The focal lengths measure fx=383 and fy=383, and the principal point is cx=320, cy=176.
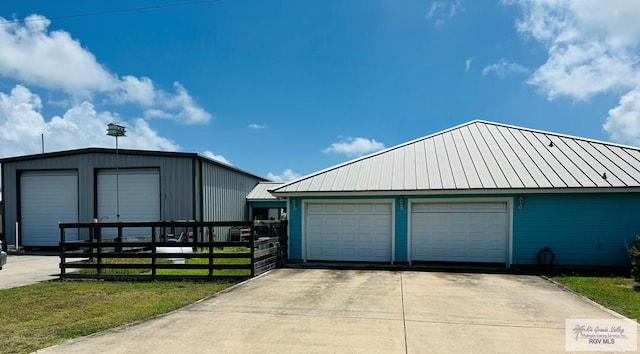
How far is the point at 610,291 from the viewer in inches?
311

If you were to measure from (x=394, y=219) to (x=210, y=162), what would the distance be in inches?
398

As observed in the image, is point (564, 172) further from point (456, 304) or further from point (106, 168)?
point (106, 168)

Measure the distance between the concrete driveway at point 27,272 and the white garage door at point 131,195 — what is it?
11.7ft

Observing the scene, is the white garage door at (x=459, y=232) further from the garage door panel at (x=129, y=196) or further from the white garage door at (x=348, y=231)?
the garage door panel at (x=129, y=196)

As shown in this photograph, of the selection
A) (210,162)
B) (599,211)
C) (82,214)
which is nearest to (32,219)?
(82,214)

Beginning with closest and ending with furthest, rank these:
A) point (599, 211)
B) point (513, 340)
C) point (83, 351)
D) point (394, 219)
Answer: point (83, 351) → point (513, 340) → point (599, 211) → point (394, 219)

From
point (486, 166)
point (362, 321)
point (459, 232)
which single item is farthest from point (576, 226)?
point (362, 321)

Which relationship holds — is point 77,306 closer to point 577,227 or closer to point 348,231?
point 348,231

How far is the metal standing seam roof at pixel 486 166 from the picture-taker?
35.9ft

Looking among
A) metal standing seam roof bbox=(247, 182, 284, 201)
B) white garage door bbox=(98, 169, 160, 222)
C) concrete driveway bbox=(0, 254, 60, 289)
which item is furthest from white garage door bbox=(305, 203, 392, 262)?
metal standing seam roof bbox=(247, 182, 284, 201)

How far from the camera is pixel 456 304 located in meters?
6.81

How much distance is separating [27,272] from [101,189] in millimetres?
7110

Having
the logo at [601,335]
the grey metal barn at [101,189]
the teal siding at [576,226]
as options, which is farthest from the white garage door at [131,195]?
the logo at [601,335]

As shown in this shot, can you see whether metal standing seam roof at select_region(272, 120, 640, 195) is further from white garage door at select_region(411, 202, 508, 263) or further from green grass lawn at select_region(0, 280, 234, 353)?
green grass lawn at select_region(0, 280, 234, 353)
